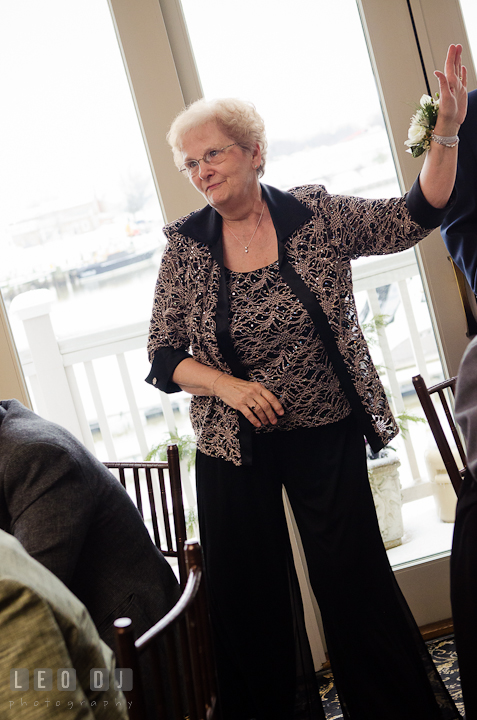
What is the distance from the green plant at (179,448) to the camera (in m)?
2.29

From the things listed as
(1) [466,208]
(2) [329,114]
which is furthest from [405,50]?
(1) [466,208]

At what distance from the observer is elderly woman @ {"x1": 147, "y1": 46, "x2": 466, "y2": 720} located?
1.59 metres

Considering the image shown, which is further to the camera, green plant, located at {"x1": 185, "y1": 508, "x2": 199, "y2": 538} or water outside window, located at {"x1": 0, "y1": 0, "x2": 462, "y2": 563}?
green plant, located at {"x1": 185, "y1": 508, "x2": 199, "y2": 538}

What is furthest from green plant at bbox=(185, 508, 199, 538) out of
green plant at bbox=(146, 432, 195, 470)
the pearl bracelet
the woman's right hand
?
the pearl bracelet

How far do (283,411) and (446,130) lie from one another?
78 cm

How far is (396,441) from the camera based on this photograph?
2352 millimetres

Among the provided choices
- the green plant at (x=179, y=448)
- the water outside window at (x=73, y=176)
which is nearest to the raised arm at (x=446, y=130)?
the water outside window at (x=73, y=176)

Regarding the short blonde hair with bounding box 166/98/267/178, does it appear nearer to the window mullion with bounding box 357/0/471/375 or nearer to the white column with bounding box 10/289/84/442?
the window mullion with bounding box 357/0/471/375

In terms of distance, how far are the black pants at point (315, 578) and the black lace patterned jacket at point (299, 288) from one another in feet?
0.28

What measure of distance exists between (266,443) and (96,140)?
4.01 ft

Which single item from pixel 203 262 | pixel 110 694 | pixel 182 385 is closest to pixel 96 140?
pixel 203 262

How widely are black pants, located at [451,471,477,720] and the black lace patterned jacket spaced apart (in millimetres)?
548

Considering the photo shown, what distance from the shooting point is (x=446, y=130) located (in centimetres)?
147

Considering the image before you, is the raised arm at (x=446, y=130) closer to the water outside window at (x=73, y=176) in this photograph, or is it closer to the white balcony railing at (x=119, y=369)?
the white balcony railing at (x=119, y=369)
